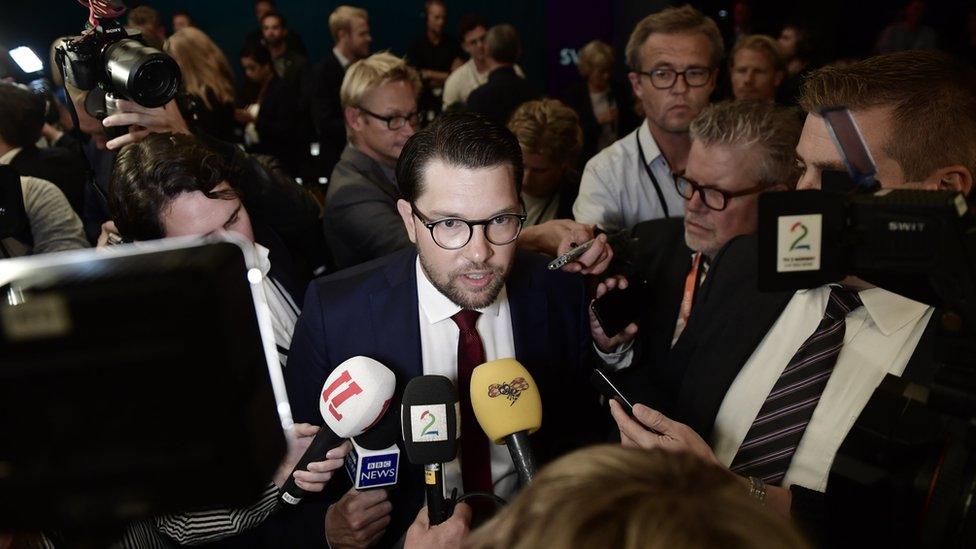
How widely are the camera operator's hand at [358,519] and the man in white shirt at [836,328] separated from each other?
0.55m

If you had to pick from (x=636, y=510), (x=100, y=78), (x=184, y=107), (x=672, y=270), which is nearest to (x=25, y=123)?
(x=184, y=107)

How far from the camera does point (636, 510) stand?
700mm

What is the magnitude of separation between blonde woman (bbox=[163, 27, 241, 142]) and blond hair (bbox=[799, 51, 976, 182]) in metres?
3.02

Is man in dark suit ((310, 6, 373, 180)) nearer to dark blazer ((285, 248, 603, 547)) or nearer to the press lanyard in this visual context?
the press lanyard

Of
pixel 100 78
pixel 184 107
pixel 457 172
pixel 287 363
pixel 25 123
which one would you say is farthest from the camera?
pixel 25 123

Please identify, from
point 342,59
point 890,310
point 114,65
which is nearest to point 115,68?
point 114,65

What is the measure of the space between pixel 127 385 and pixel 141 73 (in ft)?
4.80

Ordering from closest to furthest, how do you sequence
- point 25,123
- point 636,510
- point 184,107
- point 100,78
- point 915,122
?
point 636,510 < point 915,122 < point 100,78 < point 184,107 < point 25,123

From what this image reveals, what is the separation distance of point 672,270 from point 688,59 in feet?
3.43

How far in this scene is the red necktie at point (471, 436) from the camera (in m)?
1.66

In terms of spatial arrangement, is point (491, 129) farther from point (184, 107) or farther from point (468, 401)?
point (184, 107)

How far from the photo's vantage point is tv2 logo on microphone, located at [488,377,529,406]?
1.35 m

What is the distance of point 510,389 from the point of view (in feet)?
4.45

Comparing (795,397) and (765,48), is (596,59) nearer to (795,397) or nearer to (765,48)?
(765,48)
